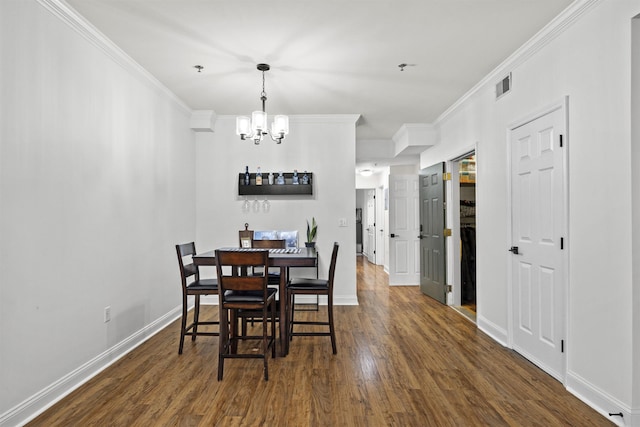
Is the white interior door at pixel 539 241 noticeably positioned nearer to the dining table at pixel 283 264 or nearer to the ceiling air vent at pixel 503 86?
the ceiling air vent at pixel 503 86

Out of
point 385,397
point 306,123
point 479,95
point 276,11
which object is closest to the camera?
point 385,397

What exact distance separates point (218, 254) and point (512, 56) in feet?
9.92

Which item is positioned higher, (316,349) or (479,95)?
(479,95)

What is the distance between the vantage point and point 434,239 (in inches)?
214

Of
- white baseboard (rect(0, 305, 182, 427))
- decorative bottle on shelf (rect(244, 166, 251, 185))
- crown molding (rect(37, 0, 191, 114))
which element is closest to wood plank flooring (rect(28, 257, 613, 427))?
white baseboard (rect(0, 305, 182, 427))

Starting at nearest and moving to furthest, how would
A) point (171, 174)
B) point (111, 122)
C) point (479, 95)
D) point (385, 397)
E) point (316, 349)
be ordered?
point (385, 397) < point (111, 122) < point (316, 349) < point (479, 95) < point (171, 174)

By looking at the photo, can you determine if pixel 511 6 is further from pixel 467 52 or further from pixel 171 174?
pixel 171 174

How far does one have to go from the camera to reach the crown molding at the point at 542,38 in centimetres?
243

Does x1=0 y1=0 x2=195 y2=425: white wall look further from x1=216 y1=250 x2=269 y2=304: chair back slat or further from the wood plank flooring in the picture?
x1=216 y1=250 x2=269 y2=304: chair back slat

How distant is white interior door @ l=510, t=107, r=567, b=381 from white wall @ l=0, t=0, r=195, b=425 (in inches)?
135

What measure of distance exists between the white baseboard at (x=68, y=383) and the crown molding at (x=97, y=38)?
7.88 ft

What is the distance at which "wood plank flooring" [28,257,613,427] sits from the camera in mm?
2164

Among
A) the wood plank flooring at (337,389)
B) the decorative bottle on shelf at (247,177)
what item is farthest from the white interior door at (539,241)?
the decorative bottle on shelf at (247,177)

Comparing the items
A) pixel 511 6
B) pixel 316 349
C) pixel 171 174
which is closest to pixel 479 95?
pixel 511 6
